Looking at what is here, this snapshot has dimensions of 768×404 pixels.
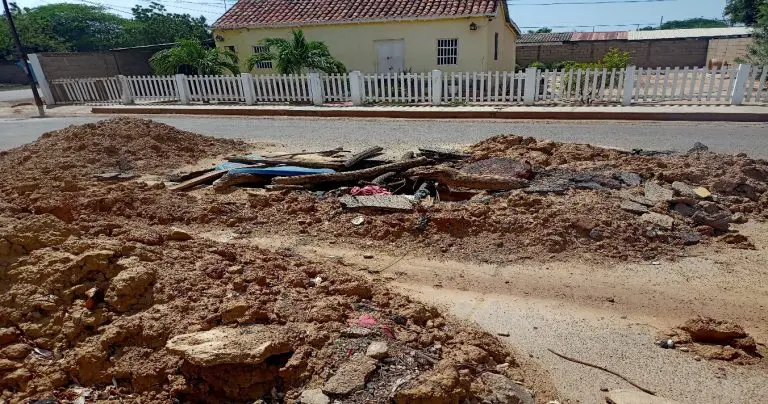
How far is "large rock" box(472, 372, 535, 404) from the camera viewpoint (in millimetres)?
2463

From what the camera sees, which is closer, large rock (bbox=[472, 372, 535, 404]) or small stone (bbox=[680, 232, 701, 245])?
large rock (bbox=[472, 372, 535, 404])

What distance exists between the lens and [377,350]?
8.53ft

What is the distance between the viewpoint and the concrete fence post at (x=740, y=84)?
11.9 m

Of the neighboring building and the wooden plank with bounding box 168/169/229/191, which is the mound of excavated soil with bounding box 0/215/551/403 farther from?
the neighboring building

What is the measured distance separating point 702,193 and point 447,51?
562 inches

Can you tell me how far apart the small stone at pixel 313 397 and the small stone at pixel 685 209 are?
433 cm

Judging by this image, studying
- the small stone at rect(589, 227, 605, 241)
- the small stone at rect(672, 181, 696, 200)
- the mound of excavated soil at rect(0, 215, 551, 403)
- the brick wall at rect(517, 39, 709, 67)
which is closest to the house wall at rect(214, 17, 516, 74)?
the brick wall at rect(517, 39, 709, 67)

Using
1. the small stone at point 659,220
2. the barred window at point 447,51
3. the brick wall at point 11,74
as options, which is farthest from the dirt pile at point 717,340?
the brick wall at point 11,74

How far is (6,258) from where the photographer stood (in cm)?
297

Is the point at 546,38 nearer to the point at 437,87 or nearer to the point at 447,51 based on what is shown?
→ the point at 447,51

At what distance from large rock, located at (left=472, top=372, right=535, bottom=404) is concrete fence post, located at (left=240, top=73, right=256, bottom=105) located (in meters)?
15.3

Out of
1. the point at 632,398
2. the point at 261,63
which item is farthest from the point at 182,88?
the point at 632,398

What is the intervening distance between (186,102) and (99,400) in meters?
16.9

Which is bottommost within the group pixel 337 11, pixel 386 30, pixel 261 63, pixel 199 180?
pixel 199 180
